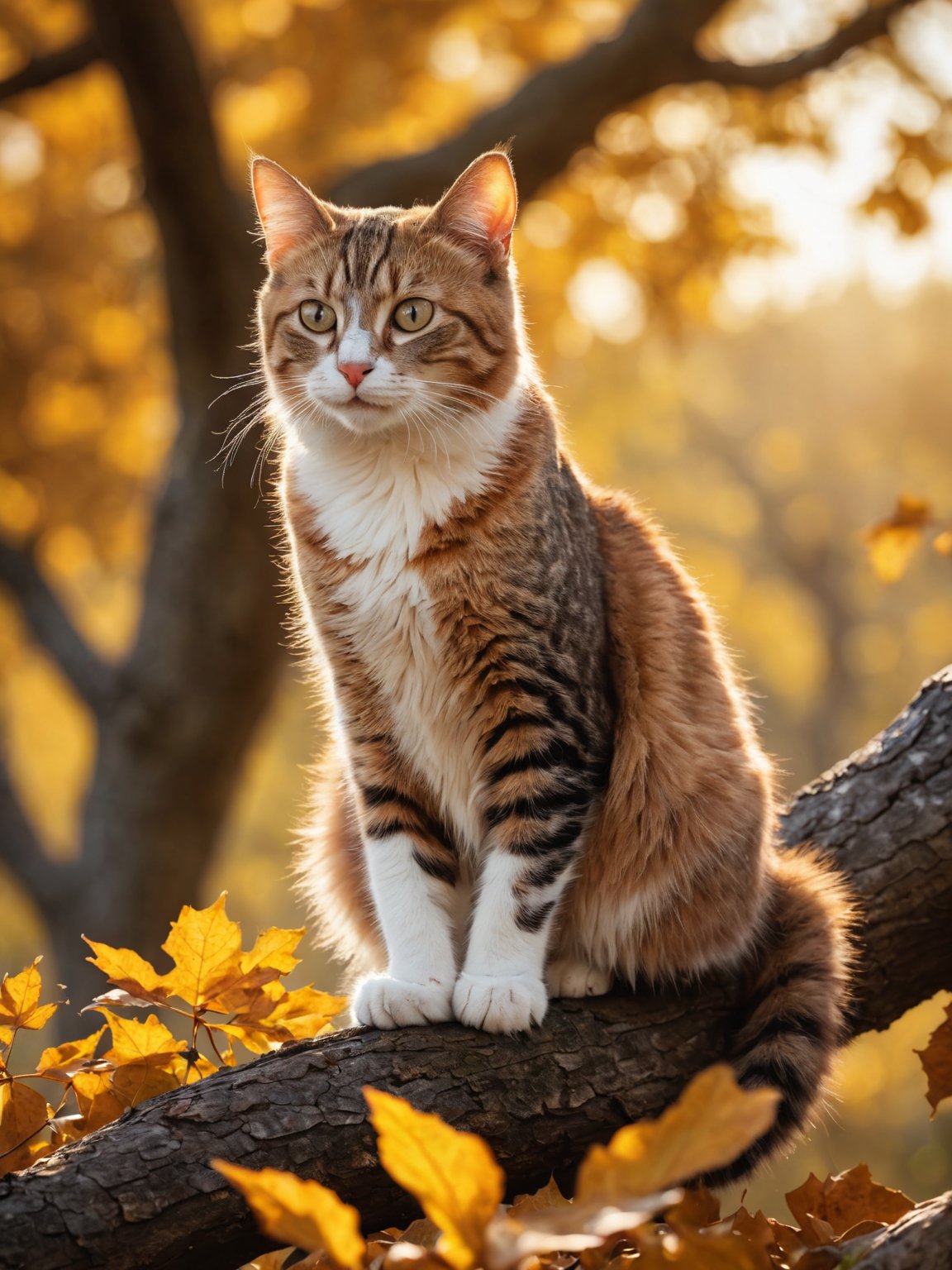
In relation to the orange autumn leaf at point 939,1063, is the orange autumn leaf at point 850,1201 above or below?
below

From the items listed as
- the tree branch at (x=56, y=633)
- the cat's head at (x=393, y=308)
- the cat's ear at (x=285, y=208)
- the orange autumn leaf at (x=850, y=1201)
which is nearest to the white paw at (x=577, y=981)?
the orange autumn leaf at (x=850, y=1201)

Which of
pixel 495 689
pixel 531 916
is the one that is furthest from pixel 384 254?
pixel 531 916

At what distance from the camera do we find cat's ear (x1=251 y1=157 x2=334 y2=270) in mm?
2229

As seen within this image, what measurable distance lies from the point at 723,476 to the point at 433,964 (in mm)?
16566

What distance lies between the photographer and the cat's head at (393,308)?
204 centimetres

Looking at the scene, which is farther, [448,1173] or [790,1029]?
[790,1029]

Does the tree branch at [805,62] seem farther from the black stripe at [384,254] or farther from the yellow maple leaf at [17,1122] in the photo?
the yellow maple leaf at [17,1122]

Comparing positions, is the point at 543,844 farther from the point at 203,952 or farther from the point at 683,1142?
the point at 683,1142

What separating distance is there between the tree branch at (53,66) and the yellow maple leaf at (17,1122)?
3.96 meters

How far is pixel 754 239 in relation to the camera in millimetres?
5484

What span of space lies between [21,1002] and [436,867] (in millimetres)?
804

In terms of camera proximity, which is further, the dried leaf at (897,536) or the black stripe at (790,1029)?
the dried leaf at (897,536)

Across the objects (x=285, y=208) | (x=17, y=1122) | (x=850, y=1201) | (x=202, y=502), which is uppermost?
(x=285, y=208)

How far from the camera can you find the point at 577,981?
1973 millimetres
